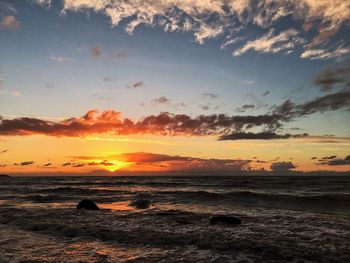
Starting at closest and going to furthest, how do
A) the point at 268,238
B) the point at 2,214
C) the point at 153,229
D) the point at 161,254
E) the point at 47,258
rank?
the point at 47,258 → the point at 161,254 → the point at 268,238 → the point at 153,229 → the point at 2,214

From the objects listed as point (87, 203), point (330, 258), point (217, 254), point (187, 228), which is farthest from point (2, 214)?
point (330, 258)

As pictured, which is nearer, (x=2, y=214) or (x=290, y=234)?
(x=290, y=234)

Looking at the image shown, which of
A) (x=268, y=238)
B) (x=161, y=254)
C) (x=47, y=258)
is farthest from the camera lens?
(x=268, y=238)

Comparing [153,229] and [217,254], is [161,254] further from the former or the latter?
[153,229]

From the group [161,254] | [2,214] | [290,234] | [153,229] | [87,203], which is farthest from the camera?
[87,203]

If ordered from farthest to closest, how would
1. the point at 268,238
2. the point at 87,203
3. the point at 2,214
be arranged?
1. the point at 87,203
2. the point at 2,214
3. the point at 268,238

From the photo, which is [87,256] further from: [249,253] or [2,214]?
[2,214]

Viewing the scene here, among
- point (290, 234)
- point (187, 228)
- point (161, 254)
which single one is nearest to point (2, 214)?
point (187, 228)

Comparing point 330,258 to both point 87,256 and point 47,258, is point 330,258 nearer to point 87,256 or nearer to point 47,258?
point 87,256

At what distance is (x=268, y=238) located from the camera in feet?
46.8

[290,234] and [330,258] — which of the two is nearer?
[330,258]

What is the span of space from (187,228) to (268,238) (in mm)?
4338

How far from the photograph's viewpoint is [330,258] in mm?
11219

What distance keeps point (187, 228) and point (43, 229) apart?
7393 millimetres
